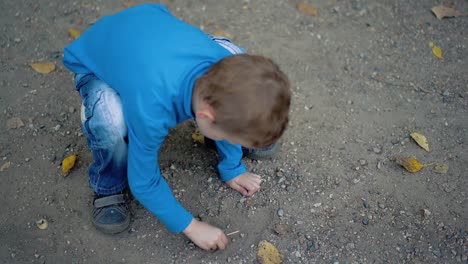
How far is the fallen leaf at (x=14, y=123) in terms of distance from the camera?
1919mm

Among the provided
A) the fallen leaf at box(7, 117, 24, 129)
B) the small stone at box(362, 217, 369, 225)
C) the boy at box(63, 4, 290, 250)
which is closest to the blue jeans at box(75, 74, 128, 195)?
the boy at box(63, 4, 290, 250)

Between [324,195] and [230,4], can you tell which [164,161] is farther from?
[230,4]

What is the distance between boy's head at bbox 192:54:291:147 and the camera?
3.72 feet

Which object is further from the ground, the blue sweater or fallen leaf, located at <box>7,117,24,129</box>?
the blue sweater

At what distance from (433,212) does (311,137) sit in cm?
50

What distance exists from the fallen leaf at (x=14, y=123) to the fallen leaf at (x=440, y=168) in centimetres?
156

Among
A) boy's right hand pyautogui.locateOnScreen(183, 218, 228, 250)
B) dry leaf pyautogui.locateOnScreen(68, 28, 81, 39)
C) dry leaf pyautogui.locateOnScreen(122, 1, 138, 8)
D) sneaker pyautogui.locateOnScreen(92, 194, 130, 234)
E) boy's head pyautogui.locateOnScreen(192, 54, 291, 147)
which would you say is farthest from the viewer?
dry leaf pyautogui.locateOnScreen(122, 1, 138, 8)

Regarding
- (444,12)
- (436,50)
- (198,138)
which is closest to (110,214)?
(198,138)

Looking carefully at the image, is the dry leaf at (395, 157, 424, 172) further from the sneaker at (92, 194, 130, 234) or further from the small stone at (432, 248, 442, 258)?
the sneaker at (92, 194, 130, 234)

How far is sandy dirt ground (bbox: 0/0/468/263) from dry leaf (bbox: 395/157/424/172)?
25 mm

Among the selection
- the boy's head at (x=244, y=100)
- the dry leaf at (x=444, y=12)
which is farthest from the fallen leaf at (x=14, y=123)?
the dry leaf at (x=444, y=12)

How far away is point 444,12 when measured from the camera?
2.35m

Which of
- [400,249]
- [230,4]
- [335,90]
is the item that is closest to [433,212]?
[400,249]

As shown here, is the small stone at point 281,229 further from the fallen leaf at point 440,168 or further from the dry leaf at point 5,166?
the dry leaf at point 5,166
